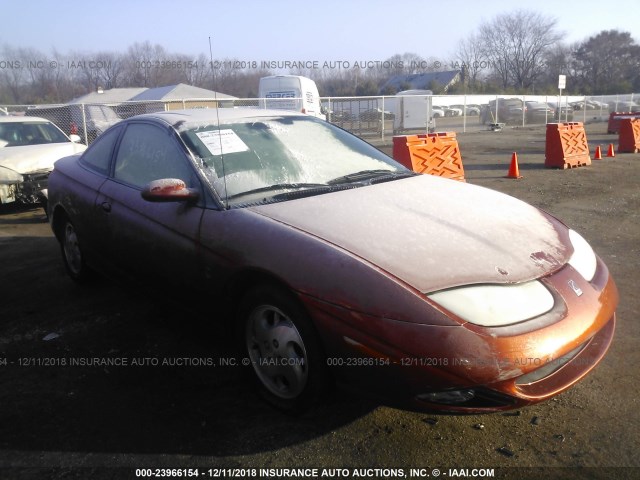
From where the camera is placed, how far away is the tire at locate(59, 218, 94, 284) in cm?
453

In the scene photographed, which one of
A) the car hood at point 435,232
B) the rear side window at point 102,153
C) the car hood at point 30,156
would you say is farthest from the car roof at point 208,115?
the car hood at point 30,156

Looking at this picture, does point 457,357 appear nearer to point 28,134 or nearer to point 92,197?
point 92,197

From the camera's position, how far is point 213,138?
3336 millimetres

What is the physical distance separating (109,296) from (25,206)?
5.66 meters

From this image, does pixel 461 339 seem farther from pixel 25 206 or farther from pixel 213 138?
pixel 25 206

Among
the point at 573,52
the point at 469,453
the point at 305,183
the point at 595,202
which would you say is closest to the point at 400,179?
the point at 305,183

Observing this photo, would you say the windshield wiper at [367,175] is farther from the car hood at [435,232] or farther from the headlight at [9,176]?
the headlight at [9,176]

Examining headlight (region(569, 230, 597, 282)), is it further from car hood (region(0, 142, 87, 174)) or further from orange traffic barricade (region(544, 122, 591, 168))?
orange traffic barricade (region(544, 122, 591, 168))

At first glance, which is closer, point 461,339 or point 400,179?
point 461,339

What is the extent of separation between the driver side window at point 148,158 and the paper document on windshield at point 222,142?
172 millimetres

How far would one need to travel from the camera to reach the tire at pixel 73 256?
453 cm

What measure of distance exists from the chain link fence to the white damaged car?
→ 109 inches

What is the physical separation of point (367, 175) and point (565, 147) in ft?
Answer: 32.4

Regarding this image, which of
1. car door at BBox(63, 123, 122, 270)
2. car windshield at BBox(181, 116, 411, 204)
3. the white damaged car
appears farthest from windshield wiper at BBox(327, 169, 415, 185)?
the white damaged car
